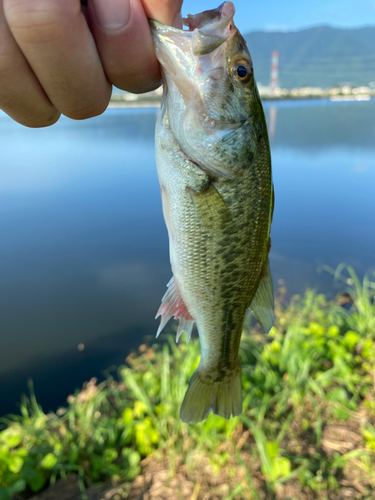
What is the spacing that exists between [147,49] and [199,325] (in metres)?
1.03

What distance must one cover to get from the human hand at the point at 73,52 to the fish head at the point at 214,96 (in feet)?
0.31

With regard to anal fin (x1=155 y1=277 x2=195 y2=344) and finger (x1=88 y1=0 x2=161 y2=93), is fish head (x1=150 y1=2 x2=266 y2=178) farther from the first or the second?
anal fin (x1=155 y1=277 x2=195 y2=344)

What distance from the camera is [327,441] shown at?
2393mm

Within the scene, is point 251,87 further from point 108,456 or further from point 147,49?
point 108,456

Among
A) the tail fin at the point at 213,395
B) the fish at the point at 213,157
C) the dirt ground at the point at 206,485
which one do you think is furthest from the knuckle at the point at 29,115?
the dirt ground at the point at 206,485

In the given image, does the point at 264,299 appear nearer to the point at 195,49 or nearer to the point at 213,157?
the point at 213,157

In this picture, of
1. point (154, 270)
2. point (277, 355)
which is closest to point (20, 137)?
point (154, 270)

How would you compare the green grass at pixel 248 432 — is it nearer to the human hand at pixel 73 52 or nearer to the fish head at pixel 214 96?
the fish head at pixel 214 96

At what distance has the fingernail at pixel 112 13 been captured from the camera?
90 centimetres

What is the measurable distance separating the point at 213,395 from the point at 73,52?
1.37 m

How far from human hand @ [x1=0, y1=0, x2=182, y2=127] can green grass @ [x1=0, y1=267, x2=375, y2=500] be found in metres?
2.10

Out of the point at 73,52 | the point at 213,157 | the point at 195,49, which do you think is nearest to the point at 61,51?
the point at 73,52

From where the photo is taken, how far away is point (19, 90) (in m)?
1.00

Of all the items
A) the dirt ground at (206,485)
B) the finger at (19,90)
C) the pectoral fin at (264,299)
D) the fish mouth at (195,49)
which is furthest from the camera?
the dirt ground at (206,485)
